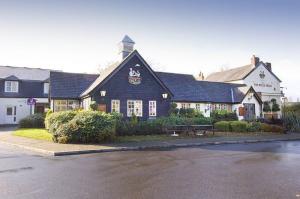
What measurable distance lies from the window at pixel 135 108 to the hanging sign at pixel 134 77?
71.9 inches

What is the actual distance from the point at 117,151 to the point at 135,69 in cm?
1390

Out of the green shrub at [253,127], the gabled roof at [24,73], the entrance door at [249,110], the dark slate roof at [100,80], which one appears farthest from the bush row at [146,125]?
the gabled roof at [24,73]

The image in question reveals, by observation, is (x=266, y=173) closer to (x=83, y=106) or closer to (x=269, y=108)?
(x=83, y=106)

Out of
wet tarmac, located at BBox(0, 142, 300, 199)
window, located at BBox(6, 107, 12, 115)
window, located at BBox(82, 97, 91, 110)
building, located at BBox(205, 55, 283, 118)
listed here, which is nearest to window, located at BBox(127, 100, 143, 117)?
window, located at BBox(82, 97, 91, 110)

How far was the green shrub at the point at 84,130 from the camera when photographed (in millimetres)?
17578

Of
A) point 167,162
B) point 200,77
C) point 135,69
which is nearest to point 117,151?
point 167,162

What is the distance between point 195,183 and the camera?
8172 millimetres

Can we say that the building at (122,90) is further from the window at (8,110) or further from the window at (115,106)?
the window at (8,110)

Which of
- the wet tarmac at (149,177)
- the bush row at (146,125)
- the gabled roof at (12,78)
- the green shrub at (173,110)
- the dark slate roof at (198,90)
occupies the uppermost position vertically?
the gabled roof at (12,78)

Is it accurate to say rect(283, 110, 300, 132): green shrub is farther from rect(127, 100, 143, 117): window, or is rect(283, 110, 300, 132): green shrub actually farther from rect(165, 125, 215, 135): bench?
rect(127, 100, 143, 117): window

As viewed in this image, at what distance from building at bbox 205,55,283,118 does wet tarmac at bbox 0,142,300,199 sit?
37149 millimetres

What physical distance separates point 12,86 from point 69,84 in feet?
47.5

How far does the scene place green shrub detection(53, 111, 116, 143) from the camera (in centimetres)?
1758

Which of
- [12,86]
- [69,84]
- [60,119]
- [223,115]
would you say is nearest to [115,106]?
[69,84]
